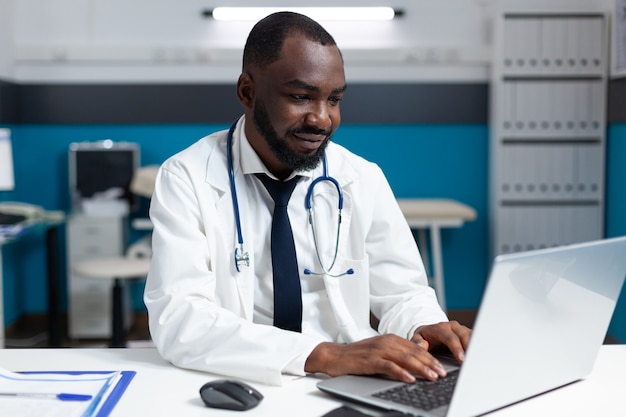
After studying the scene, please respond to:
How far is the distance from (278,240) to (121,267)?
7.21 ft

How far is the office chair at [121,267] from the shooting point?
3.57m

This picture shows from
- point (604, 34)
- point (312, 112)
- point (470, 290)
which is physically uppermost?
point (604, 34)

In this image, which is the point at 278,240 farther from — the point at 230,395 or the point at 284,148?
the point at 230,395

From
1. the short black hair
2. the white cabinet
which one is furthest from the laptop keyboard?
the white cabinet

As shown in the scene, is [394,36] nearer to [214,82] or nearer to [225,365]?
[214,82]

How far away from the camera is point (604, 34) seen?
4133 mm

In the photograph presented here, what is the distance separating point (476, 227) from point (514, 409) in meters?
3.47

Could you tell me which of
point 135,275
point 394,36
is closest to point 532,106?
point 394,36

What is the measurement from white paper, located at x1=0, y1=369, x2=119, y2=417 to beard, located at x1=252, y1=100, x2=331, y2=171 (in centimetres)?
54

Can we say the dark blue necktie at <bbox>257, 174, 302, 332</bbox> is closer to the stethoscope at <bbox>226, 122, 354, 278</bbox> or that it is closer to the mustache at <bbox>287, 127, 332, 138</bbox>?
the stethoscope at <bbox>226, 122, 354, 278</bbox>

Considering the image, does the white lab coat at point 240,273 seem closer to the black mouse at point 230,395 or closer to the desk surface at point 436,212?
the black mouse at point 230,395

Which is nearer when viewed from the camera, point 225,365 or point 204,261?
point 225,365

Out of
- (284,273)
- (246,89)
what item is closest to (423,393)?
(284,273)

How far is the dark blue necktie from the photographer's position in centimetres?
159
